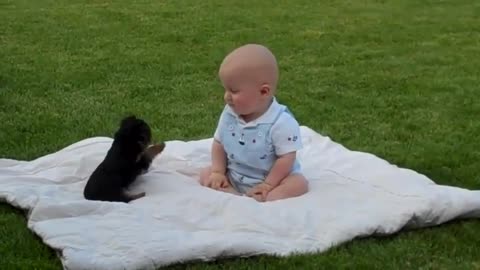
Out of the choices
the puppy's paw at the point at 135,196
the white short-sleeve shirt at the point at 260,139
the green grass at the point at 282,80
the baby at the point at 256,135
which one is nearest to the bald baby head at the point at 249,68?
the baby at the point at 256,135

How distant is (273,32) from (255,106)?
624 cm

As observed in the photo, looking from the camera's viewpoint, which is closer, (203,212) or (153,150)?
(203,212)

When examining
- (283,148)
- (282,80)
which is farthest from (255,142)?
(282,80)

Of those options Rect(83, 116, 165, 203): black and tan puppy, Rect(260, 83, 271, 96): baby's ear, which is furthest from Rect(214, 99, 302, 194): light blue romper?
Rect(83, 116, 165, 203): black and tan puppy

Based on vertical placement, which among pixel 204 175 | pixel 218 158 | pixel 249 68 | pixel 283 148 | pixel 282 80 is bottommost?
pixel 282 80

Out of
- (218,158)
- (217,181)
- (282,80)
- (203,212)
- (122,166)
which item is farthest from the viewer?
(282,80)

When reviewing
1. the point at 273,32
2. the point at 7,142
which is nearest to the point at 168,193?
the point at 7,142

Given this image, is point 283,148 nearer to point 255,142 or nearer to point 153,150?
point 255,142

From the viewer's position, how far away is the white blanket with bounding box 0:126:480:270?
165 inches

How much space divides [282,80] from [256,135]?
139 inches

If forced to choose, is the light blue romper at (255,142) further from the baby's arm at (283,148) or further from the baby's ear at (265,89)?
the baby's ear at (265,89)

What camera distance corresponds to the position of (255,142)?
507 cm

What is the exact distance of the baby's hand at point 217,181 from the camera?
16.7 feet

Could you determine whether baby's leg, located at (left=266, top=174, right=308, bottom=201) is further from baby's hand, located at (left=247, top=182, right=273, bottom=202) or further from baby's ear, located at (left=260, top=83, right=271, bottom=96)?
baby's ear, located at (left=260, top=83, right=271, bottom=96)
